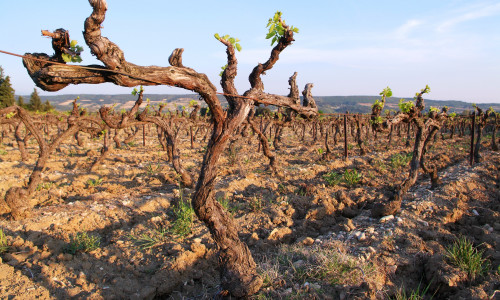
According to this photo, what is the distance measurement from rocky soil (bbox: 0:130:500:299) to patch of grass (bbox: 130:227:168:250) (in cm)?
3

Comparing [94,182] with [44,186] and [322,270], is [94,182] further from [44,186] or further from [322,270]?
[322,270]

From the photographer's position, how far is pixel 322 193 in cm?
718

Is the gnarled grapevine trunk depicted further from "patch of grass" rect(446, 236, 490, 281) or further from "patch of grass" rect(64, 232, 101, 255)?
"patch of grass" rect(446, 236, 490, 281)

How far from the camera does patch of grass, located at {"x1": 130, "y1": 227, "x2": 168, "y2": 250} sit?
15.7 feet

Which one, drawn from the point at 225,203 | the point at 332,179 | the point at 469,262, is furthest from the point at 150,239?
the point at 332,179

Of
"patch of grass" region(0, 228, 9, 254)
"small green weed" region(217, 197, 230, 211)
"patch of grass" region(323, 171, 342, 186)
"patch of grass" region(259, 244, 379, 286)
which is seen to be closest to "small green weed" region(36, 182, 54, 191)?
"patch of grass" region(0, 228, 9, 254)

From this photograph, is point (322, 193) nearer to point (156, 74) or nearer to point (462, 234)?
point (462, 234)

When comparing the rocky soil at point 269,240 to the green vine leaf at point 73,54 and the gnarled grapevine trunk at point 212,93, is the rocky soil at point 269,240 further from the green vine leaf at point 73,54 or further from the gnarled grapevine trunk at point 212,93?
the green vine leaf at point 73,54

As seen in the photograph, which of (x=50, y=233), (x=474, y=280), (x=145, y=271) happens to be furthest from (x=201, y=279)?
(x=474, y=280)

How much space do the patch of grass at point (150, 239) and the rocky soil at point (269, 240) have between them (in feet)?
0.09

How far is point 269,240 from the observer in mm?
5219

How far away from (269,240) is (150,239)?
6.44ft

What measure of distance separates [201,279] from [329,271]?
1.78 meters

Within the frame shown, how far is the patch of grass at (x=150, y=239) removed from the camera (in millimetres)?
4793
